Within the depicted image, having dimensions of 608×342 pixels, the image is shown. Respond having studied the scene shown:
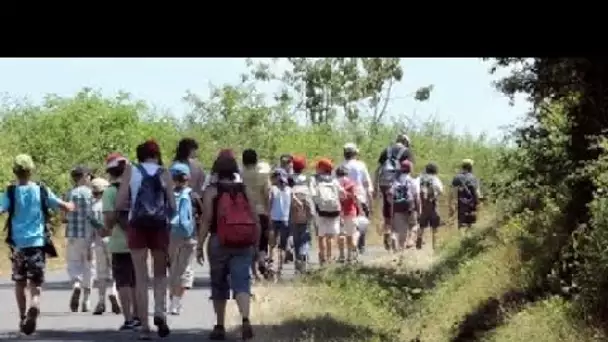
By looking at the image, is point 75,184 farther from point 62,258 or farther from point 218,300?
point 62,258

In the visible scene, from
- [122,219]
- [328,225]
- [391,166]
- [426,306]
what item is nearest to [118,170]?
[122,219]

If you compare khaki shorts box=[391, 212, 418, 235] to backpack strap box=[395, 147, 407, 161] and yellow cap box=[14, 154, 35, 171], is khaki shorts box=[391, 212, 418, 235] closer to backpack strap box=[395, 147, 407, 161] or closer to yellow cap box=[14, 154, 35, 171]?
backpack strap box=[395, 147, 407, 161]

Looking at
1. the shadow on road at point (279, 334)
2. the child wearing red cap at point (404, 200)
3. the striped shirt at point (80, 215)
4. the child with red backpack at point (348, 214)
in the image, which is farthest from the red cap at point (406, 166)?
the shadow on road at point (279, 334)

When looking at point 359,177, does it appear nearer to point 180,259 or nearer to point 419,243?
point 419,243

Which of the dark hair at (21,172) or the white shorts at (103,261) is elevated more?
the dark hair at (21,172)

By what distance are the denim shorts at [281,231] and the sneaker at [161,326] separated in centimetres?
644

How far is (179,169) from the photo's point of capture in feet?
58.5

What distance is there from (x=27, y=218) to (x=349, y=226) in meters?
9.21

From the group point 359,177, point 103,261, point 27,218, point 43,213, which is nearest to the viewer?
point 27,218

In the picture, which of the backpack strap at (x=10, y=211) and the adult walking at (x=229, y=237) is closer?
the adult walking at (x=229, y=237)

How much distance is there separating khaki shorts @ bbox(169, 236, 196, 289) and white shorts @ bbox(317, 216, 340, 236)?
20.8ft

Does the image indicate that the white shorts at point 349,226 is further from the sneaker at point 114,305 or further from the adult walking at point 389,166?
the sneaker at point 114,305

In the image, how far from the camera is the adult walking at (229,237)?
1587cm

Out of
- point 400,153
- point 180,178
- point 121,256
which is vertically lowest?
point 121,256
